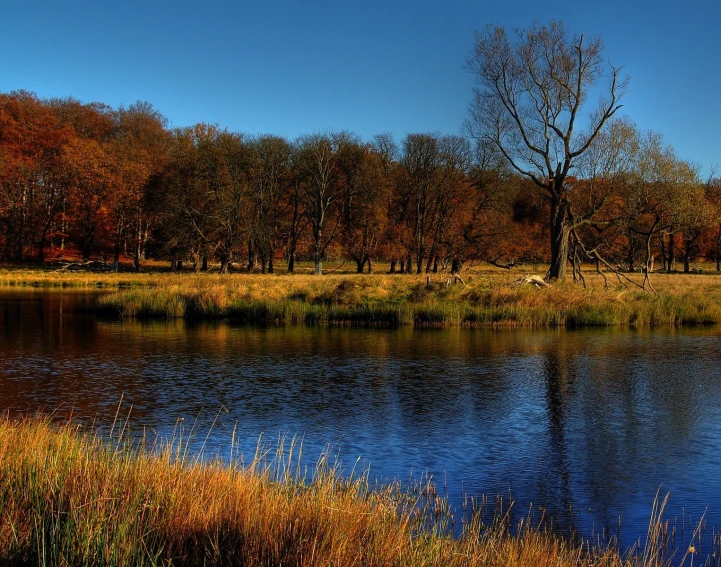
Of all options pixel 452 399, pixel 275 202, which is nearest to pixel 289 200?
pixel 275 202

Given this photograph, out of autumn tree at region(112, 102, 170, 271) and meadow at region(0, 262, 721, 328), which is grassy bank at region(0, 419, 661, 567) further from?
autumn tree at region(112, 102, 170, 271)

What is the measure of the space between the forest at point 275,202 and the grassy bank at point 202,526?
45.8 m

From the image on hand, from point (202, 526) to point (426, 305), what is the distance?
22449 millimetres

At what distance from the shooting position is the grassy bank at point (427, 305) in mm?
27172

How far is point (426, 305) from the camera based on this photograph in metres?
27.8

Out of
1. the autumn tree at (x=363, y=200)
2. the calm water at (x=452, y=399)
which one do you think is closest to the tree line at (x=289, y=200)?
the autumn tree at (x=363, y=200)

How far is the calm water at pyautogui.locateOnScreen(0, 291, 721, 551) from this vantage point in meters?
9.09

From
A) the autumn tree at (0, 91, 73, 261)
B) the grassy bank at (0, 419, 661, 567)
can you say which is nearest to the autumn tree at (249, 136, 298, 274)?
the autumn tree at (0, 91, 73, 261)

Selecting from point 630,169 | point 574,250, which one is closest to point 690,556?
point 574,250

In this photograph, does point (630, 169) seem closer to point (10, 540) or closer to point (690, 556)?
point (690, 556)

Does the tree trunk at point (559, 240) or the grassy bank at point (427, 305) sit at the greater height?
the tree trunk at point (559, 240)

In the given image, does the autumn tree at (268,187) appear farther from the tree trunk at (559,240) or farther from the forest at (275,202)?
the tree trunk at (559,240)

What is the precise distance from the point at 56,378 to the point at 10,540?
1134cm

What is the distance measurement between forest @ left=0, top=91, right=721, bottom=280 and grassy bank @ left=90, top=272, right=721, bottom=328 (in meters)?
21.0
